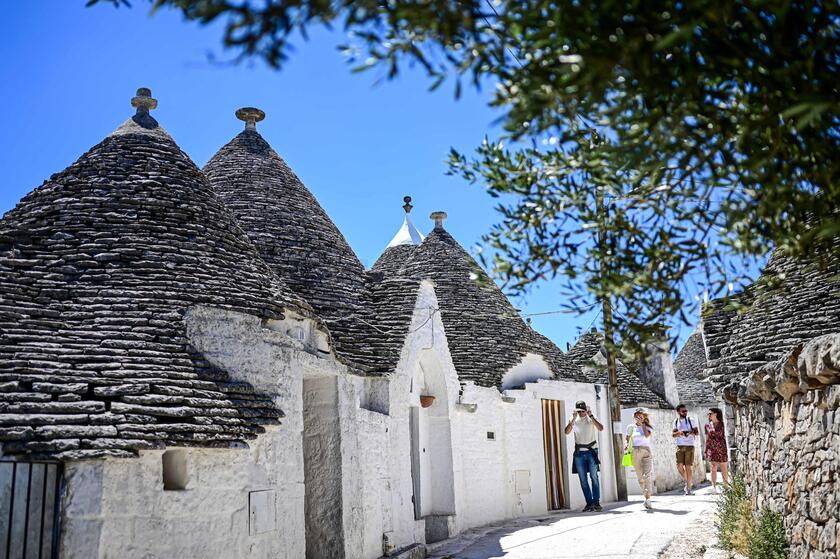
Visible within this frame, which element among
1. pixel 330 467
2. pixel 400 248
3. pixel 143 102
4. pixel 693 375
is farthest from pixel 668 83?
pixel 693 375

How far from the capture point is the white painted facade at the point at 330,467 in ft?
23.0

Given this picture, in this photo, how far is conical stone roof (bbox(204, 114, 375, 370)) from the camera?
1251 cm

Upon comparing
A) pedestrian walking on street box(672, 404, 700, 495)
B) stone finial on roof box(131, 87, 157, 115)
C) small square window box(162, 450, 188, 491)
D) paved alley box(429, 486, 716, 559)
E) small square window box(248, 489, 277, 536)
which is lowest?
paved alley box(429, 486, 716, 559)

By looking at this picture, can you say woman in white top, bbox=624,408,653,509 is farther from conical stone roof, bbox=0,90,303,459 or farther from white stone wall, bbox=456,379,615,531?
conical stone roof, bbox=0,90,303,459

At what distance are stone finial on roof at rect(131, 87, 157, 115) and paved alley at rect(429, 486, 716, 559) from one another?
746cm

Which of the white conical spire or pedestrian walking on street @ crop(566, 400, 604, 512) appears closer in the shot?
pedestrian walking on street @ crop(566, 400, 604, 512)

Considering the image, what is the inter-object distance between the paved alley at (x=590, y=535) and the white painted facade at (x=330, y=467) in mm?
887

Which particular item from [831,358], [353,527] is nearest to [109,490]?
[353,527]

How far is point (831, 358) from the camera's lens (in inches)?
212

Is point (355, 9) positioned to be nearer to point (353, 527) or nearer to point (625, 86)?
point (625, 86)

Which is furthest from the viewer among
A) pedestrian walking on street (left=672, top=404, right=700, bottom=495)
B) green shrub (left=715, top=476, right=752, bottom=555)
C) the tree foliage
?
pedestrian walking on street (left=672, top=404, right=700, bottom=495)

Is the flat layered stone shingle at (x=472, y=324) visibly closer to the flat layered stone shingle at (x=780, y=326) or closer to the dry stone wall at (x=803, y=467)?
→ the flat layered stone shingle at (x=780, y=326)

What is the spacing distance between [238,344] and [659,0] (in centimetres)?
659

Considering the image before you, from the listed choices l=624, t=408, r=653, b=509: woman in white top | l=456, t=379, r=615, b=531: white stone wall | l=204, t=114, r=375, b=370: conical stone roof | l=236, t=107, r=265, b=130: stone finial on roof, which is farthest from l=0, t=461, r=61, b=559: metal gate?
l=624, t=408, r=653, b=509: woman in white top
